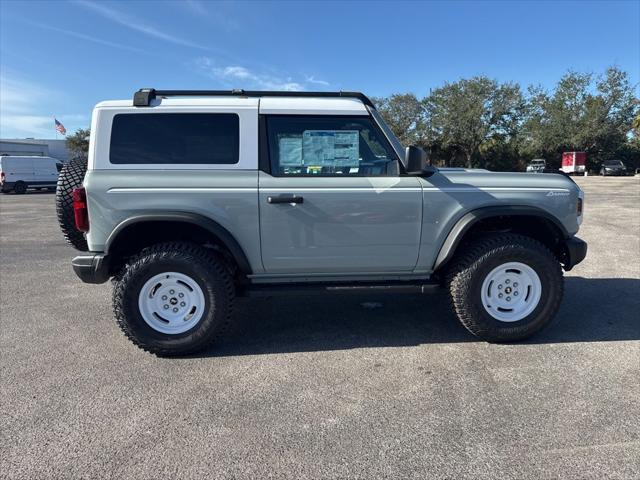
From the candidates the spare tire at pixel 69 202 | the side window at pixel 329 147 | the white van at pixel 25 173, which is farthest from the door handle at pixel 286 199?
the white van at pixel 25 173

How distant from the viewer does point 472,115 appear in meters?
40.2

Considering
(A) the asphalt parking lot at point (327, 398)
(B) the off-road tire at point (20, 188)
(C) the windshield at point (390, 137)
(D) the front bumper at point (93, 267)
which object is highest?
(C) the windshield at point (390, 137)

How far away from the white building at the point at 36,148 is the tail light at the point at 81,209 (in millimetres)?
58126

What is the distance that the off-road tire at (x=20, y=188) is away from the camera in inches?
918

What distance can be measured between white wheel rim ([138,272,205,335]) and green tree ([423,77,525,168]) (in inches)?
1628

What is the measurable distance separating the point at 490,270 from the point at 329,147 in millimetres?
1769

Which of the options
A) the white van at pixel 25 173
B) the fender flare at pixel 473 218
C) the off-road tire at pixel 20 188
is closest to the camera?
the fender flare at pixel 473 218

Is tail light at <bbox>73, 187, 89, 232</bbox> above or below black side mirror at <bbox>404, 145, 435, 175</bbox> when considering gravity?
below

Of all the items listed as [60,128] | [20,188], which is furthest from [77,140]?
[20,188]

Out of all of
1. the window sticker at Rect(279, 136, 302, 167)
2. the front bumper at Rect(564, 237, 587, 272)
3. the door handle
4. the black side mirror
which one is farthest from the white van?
the front bumper at Rect(564, 237, 587, 272)

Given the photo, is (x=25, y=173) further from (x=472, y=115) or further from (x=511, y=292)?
(x=472, y=115)

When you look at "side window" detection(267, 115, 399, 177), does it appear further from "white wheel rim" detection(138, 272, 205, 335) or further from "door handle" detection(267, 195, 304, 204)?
"white wheel rim" detection(138, 272, 205, 335)

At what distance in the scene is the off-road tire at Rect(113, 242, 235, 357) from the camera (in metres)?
3.52

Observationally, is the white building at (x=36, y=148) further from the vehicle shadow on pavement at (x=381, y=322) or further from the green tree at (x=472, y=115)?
the vehicle shadow on pavement at (x=381, y=322)
